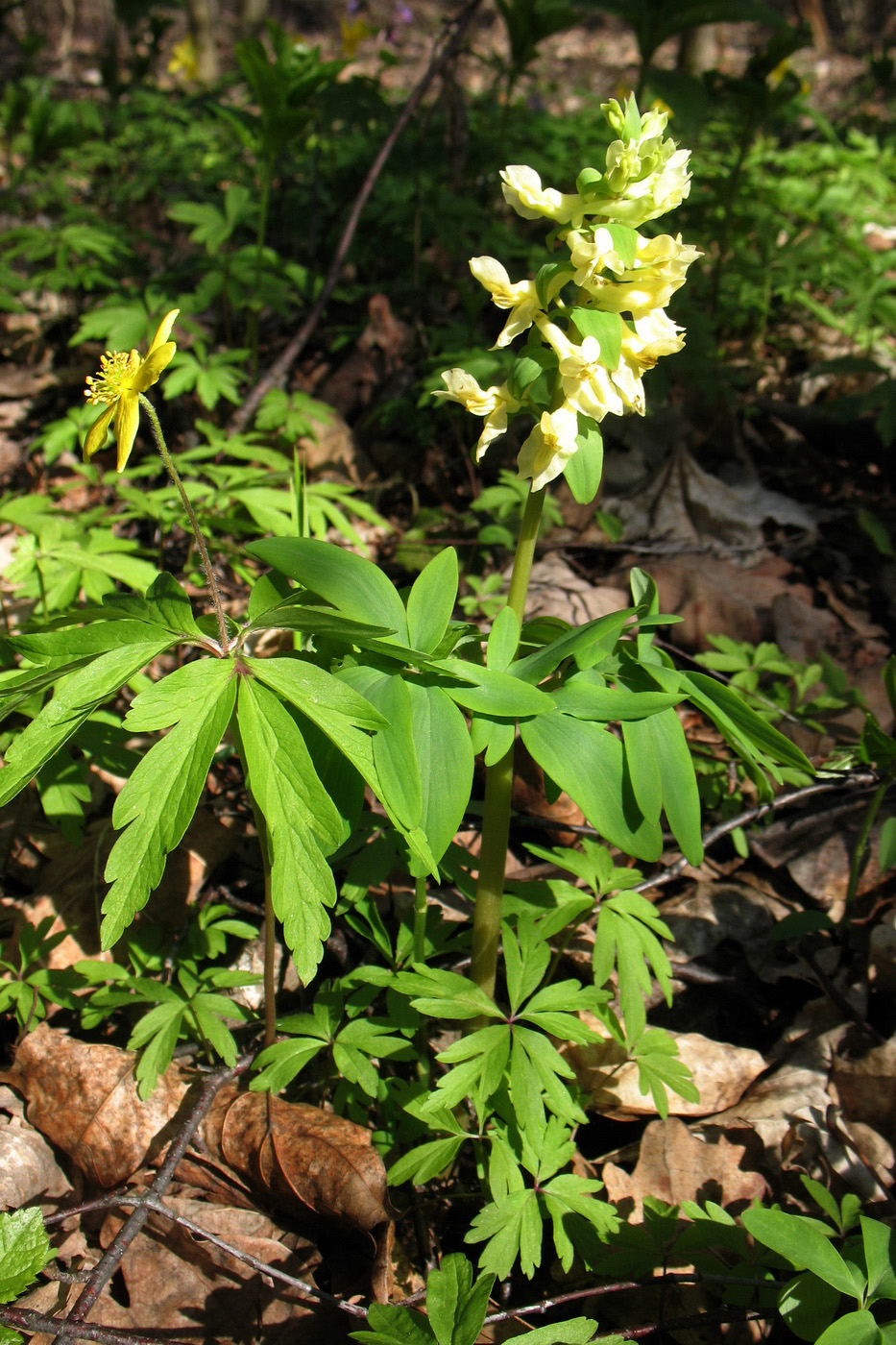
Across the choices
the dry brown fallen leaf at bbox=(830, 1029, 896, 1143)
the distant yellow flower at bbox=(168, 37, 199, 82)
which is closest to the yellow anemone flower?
the dry brown fallen leaf at bbox=(830, 1029, 896, 1143)

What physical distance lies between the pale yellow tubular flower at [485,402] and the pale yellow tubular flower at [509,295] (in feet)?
0.26

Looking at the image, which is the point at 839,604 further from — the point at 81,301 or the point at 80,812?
the point at 81,301

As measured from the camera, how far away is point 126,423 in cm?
130

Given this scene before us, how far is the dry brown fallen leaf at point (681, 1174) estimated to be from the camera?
1.86 meters

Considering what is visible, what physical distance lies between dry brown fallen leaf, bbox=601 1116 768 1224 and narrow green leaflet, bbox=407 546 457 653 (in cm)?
132

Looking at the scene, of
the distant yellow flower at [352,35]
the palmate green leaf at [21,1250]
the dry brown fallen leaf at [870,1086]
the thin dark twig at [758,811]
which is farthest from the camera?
the distant yellow flower at [352,35]

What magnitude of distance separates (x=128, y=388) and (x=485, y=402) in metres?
0.57

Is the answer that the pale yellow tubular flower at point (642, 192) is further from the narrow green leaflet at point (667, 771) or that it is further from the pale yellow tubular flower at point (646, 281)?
the narrow green leaflet at point (667, 771)

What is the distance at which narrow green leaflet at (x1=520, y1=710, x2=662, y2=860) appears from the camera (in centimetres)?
133

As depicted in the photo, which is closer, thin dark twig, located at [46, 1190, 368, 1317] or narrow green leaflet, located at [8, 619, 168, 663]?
narrow green leaflet, located at [8, 619, 168, 663]

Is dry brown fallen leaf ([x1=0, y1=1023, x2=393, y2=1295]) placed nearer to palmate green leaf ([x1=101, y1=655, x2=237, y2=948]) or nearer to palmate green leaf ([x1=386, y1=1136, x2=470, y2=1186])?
palmate green leaf ([x1=386, y1=1136, x2=470, y2=1186])

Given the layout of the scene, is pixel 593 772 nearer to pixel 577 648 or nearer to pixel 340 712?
pixel 577 648

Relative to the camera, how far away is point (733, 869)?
8.28 feet

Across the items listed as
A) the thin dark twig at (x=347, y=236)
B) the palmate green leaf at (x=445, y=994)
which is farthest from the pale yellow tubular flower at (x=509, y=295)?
the thin dark twig at (x=347, y=236)
